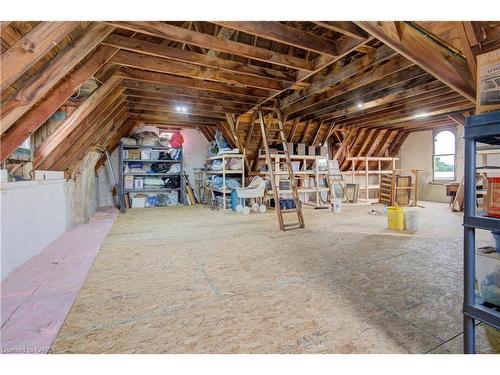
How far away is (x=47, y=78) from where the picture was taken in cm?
197

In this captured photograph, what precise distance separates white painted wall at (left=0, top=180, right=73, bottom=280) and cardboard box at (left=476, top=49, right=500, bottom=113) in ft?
11.2

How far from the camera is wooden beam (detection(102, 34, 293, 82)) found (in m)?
2.67

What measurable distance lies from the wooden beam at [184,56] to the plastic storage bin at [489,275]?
3.13 meters

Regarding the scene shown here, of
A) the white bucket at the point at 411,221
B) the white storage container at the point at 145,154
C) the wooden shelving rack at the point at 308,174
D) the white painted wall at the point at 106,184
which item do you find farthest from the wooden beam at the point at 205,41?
the white painted wall at the point at 106,184

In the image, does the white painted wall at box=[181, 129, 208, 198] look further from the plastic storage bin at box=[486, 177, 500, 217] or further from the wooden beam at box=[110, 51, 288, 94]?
the plastic storage bin at box=[486, 177, 500, 217]

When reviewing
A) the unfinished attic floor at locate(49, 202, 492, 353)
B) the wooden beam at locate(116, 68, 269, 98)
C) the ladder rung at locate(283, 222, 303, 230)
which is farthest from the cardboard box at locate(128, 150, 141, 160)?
the ladder rung at locate(283, 222, 303, 230)

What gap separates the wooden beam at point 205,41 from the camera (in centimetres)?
228

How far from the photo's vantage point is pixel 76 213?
444 centimetres

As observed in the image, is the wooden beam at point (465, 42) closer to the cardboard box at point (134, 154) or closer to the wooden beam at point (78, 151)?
the wooden beam at point (78, 151)

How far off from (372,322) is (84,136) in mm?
4303
